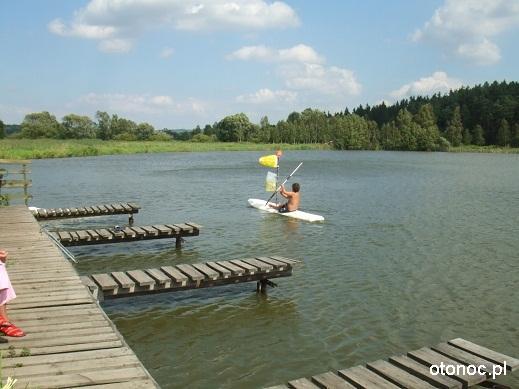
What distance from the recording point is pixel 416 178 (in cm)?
4353

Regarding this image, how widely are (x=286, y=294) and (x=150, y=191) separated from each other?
2378cm

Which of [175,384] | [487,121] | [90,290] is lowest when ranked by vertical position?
[175,384]

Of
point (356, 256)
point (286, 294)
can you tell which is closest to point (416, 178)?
point (356, 256)

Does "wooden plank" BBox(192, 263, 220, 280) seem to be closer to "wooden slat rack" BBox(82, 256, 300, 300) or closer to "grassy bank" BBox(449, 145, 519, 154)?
"wooden slat rack" BBox(82, 256, 300, 300)

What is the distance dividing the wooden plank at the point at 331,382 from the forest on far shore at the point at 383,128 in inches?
4817

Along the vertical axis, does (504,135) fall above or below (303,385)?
above

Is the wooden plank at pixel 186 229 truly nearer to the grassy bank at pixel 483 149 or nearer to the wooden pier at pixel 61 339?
the wooden pier at pixel 61 339

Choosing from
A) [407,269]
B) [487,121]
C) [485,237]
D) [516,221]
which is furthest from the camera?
[487,121]

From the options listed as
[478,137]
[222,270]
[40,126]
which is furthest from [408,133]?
[222,270]

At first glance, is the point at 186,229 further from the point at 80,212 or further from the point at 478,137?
the point at 478,137

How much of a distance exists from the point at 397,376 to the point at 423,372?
1.24 feet

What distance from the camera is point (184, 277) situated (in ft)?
33.5

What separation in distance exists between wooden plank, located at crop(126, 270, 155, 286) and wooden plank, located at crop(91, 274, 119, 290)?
1.40ft

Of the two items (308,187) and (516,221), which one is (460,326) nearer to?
(516,221)
